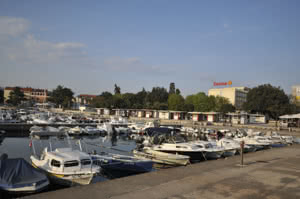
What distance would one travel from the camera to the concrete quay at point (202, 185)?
11.2 m

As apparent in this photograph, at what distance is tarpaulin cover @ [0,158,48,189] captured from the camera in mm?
13039

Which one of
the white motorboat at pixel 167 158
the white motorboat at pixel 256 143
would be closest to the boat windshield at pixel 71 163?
the white motorboat at pixel 167 158

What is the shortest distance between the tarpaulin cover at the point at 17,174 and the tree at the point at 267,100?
81.4 meters

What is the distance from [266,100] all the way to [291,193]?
272 ft

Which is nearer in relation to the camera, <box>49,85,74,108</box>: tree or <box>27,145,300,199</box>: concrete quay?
<box>27,145,300,199</box>: concrete quay

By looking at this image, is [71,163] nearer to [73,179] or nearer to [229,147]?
[73,179]

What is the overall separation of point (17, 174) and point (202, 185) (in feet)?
33.8

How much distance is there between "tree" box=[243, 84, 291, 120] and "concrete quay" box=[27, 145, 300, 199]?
72270 mm

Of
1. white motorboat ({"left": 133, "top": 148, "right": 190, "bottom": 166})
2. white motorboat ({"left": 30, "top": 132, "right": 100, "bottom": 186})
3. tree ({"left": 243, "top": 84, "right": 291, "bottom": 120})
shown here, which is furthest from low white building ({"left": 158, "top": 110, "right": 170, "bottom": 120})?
white motorboat ({"left": 30, "top": 132, "right": 100, "bottom": 186})

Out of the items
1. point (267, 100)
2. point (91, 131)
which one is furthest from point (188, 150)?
point (267, 100)

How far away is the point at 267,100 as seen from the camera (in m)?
86.5

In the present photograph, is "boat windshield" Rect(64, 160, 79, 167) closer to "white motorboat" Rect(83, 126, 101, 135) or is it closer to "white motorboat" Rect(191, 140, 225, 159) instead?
"white motorboat" Rect(191, 140, 225, 159)

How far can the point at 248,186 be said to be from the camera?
12797 mm

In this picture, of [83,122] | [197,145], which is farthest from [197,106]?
[197,145]
